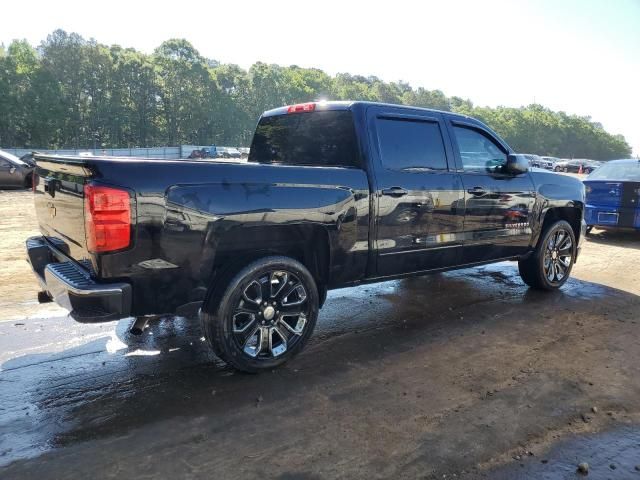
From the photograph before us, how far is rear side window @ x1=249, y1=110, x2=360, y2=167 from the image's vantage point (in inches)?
174

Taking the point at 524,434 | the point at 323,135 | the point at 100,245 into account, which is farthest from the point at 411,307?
the point at 100,245

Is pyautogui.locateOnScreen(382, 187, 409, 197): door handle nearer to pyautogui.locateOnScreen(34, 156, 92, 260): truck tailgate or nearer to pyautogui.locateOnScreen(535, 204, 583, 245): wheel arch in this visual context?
pyautogui.locateOnScreen(34, 156, 92, 260): truck tailgate

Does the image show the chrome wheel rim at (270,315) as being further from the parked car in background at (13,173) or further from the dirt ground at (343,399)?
the parked car in background at (13,173)

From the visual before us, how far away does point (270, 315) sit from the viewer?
381cm

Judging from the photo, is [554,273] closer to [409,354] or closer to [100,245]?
[409,354]

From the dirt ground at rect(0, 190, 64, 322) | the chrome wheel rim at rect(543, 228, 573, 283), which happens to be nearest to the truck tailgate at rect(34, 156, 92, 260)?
the dirt ground at rect(0, 190, 64, 322)

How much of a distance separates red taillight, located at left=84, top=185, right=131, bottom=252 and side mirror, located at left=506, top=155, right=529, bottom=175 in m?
3.92

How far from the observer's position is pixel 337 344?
4434 millimetres

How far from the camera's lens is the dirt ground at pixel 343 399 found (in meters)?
2.76

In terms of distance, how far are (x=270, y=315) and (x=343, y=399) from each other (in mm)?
821

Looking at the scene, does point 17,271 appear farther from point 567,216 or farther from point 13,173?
point 13,173

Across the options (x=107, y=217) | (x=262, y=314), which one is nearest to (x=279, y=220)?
(x=262, y=314)

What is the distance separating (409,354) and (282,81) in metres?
88.0

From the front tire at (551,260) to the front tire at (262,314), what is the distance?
3.37 metres
